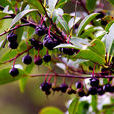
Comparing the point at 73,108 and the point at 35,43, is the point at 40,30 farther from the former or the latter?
the point at 73,108

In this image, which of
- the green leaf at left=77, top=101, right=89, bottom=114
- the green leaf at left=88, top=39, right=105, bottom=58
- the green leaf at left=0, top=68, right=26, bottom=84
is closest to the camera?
the green leaf at left=88, top=39, right=105, bottom=58

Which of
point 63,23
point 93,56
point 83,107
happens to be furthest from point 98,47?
point 83,107

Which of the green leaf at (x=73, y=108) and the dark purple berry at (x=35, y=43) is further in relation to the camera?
the green leaf at (x=73, y=108)

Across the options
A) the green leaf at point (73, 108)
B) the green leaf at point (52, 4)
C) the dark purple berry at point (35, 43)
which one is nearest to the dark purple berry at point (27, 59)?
the dark purple berry at point (35, 43)

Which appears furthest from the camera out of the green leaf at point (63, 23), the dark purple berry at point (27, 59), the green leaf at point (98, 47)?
the dark purple berry at point (27, 59)

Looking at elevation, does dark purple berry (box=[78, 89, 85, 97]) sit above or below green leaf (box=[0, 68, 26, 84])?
below

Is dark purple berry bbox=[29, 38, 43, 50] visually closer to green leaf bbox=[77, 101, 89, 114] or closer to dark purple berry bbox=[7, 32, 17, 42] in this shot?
dark purple berry bbox=[7, 32, 17, 42]

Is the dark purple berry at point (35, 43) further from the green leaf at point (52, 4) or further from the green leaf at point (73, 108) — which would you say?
the green leaf at point (73, 108)

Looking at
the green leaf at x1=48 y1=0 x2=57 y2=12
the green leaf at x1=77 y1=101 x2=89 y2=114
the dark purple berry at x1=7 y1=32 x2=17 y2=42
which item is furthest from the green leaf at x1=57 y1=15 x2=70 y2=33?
the green leaf at x1=77 y1=101 x2=89 y2=114
